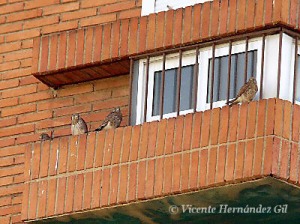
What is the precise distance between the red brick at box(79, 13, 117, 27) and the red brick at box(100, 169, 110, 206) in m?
1.56

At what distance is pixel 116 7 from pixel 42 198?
185 centimetres

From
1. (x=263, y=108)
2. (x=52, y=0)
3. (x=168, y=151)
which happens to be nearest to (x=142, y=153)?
(x=168, y=151)

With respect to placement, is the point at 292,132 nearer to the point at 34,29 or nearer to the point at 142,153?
the point at 142,153

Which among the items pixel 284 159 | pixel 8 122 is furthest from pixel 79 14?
pixel 284 159

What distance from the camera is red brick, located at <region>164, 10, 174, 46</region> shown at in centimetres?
1448

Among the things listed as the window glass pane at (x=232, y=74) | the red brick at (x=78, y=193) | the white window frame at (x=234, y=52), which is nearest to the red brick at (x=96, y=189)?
the red brick at (x=78, y=193)

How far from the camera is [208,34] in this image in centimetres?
1427

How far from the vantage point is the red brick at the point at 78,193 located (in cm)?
1430

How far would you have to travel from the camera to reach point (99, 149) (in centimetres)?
1438

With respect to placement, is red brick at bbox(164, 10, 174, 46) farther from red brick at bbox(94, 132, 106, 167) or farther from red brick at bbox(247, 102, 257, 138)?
red brick at bbox(247, 102, 257, 138)

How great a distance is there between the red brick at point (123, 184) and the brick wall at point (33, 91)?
0.77m

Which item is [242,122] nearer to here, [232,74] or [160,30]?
[232,74]

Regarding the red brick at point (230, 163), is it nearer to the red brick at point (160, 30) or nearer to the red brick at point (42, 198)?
the red brick at point (160, 30)

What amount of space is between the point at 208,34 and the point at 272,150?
4.49 feet
